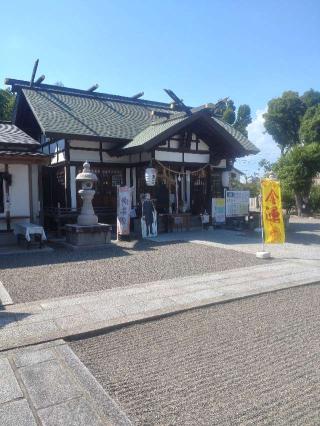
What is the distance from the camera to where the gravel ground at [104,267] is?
6820 millimetres

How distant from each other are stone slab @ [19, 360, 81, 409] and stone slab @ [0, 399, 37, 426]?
0.09 m

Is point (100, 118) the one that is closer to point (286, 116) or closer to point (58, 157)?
point (58, 157)

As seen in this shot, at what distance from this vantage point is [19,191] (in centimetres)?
1211

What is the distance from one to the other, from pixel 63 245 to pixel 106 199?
417 cm

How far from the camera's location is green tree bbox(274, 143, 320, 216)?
2078 centimetres

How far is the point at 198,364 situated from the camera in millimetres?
3793

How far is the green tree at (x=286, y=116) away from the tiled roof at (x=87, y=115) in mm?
25170

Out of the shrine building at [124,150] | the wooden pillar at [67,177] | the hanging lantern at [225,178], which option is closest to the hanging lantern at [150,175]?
the shrine building at [124,150]

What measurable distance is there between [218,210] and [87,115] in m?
7.43

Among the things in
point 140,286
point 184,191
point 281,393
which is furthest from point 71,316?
point 184,191

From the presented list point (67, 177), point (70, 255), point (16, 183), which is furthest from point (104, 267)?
point (67, 177)

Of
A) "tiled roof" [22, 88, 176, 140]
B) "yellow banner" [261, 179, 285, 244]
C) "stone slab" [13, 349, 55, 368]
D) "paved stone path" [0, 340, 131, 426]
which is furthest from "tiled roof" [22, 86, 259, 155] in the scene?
"paved stone path" [0, 340, 131, 426]

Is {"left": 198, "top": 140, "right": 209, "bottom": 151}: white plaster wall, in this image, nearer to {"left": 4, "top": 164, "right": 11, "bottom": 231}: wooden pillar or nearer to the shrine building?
the shrine building

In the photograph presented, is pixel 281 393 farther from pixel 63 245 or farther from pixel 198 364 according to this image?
pixel 63 245
